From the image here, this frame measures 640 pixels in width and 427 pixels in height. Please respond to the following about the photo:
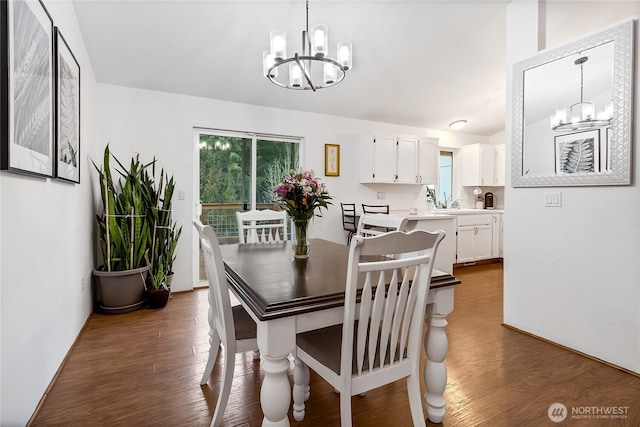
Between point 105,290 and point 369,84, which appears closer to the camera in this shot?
point 105,290

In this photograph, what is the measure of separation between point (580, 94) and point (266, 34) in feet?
8.28

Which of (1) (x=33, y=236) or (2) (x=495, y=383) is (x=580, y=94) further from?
(1) (x=33, y=236)

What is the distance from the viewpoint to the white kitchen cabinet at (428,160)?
16.5ft

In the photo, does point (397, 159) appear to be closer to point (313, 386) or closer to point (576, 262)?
point (576, 262)

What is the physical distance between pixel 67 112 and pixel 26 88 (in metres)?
0.78

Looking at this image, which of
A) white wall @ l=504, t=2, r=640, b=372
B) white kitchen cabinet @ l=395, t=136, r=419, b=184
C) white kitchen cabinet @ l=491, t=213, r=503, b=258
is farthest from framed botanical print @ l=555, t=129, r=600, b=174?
white kitchen cabinet @ l=491, t=213, r=503, b=258

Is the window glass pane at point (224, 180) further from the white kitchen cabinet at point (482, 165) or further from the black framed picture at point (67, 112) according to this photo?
the white kitchen cabinet at point (482, 165)

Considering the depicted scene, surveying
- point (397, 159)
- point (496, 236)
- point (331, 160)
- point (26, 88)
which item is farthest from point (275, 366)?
point (496, 236)

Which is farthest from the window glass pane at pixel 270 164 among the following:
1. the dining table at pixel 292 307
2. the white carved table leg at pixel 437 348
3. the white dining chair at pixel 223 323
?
the white carved table leg at pixel 437 348

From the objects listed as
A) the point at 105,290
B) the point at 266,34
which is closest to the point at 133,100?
the point at 266,34

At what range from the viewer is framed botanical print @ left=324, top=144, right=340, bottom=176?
4586 millimetres

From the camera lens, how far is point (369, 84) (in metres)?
3.96

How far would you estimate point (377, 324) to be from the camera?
1.20 m

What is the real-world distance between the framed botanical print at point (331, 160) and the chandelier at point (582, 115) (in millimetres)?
2703
